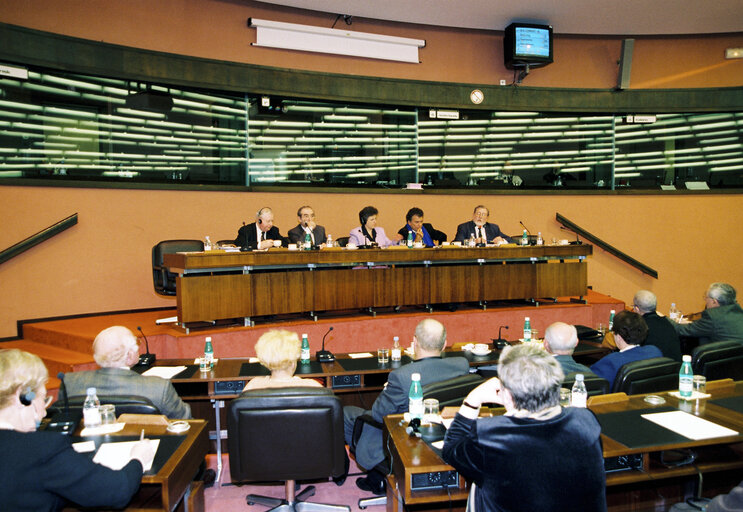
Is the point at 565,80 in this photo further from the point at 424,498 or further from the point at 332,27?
the point at 424,498

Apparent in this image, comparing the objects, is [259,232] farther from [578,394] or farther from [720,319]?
[720,319]

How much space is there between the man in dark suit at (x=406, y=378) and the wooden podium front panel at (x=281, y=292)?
2.36 metres

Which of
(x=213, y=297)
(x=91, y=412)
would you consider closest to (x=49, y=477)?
(x=91, y=412)

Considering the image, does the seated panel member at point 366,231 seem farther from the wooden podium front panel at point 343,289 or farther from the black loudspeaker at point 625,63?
the black loudspeaker at point 625,63

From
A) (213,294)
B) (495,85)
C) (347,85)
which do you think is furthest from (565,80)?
(213,294)

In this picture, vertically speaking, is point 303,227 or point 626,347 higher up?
point 303,227

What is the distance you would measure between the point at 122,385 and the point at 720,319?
4.10 metres

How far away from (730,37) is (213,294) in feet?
28.7

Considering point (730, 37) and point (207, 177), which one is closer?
point (207, 177)

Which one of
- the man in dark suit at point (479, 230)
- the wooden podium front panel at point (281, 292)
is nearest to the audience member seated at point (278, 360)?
the wooden podium front panel at point (281, 292)

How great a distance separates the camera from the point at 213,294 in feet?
15.5

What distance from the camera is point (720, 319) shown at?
4.09 meters

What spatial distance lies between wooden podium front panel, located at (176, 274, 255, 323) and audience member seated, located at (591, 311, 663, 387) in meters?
3.00

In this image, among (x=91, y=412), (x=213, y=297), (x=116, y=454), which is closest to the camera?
(x=116, y=454)
